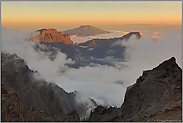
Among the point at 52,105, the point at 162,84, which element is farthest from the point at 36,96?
the point at 162,84

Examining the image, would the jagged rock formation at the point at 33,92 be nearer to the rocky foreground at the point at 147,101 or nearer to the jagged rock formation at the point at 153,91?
the rocky foreground at the point at 147,101

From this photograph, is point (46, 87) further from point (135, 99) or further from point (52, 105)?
point (135, 99)

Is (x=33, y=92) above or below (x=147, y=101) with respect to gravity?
below

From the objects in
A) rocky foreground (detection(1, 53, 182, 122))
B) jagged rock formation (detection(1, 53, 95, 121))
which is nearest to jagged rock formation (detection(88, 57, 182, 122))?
rocky foreground (detection(1, 53, 182, 122))

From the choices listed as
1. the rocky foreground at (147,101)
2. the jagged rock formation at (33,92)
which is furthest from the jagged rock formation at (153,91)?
the jagged rock formation at (33,92)

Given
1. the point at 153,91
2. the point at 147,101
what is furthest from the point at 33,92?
the point at 153,91

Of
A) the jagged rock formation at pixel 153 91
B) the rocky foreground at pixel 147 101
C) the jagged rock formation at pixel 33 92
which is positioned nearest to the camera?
the rocky foreground at pixel 147 101

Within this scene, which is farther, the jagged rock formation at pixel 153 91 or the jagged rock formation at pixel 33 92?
the jagged rock formation at pixel 33 92

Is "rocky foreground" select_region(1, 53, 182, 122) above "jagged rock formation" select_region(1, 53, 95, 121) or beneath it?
above

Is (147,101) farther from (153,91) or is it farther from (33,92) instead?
(33,92)

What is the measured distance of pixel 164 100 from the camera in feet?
144

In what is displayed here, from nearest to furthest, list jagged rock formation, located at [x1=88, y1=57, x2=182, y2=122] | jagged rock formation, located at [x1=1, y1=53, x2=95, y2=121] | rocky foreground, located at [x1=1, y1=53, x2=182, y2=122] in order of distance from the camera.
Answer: rocky foreground, located at [x1=1, y1=53, x2=182, y2=122], jagged rock formation, located at [x1=88, y1=57, x2=182, y2=122], jagged rock formation, located at [x1=1, y1=53, x2=95, y2=121]

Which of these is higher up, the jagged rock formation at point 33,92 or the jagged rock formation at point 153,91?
the jagged rock formation at point 153,91

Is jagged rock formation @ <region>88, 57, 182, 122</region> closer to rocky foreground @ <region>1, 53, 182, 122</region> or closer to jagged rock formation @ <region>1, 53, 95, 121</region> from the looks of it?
rocky foreground @ <region>1, 53, 182, 122</region>
